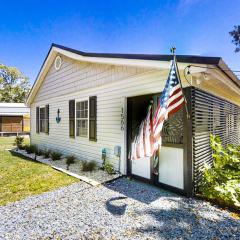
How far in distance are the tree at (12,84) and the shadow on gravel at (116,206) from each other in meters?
40.5

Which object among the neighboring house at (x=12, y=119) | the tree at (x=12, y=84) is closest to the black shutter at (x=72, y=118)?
the neighboring house at (x=12, y=119)

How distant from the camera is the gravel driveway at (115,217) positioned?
3.03m

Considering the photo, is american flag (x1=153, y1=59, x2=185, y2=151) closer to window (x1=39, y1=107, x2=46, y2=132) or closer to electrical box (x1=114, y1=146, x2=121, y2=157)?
electrical box (x1=114, y1=146, x2=121, y2=157)

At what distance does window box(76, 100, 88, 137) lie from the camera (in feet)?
26.1

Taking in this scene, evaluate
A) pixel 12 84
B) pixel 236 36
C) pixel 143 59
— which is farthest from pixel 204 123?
pixel 12 84

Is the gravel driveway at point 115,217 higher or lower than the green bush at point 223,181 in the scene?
lower

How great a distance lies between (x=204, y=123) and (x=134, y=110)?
1966 millimetres

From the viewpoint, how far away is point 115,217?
3562 mm

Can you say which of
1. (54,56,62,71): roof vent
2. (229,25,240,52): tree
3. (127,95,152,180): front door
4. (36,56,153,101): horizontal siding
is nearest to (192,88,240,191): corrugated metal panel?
(127,95,152,180): front door

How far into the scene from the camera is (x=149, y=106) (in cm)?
532

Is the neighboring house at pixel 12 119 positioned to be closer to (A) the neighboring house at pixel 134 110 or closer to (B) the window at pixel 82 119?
(A) the neighboring house at pixel 134 110

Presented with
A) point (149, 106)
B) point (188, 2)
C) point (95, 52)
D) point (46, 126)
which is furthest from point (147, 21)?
point (46, 126)

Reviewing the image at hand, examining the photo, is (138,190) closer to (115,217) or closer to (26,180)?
(115,217)

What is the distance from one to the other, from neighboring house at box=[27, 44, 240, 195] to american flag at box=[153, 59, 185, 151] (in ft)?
1.82
